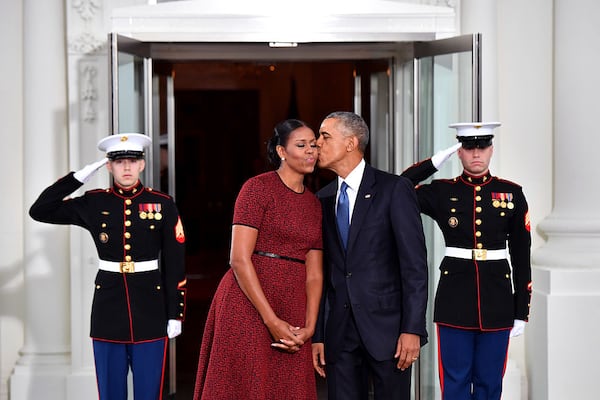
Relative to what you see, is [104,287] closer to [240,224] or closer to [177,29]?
[240,224]

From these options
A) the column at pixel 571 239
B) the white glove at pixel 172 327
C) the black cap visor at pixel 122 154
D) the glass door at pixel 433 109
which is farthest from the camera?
the column at pixel 571 239

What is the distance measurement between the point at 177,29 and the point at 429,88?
1.41 m

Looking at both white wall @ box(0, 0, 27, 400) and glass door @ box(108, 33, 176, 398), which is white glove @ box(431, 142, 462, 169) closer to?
glass door @ box(108, 33, 176, 398)

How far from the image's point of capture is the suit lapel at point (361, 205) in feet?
11.5

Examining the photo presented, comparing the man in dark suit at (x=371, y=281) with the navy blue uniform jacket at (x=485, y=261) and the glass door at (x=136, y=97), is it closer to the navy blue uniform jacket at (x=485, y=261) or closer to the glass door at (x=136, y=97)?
the navy blue uniform jacket at (x=485, y=261)

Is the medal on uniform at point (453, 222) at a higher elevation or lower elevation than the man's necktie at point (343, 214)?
lower

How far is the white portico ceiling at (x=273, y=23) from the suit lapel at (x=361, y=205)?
1925mm

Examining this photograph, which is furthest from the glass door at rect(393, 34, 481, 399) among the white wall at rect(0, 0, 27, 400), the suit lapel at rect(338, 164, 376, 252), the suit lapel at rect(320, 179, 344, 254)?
the white wall at rect(0, 0, 27, 400)

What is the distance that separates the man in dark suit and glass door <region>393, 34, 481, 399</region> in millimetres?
1710

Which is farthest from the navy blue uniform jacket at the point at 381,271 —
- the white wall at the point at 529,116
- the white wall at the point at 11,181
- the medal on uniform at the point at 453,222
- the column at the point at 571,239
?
the white wall at the point at 11,181

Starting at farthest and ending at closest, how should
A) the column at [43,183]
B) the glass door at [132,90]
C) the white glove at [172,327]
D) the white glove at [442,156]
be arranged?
the column at [43,183], the glass door at [132,90], the white glove at [442,156], the white glove at [172,327]

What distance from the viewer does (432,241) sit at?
5.52 m

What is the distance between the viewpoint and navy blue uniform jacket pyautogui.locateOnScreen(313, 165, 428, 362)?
3465 mm

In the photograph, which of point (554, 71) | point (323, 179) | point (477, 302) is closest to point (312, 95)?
point (323, 179)
